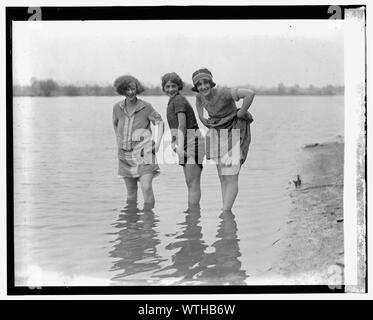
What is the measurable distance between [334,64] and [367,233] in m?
1.28

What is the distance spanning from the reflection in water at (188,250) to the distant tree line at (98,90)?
940mm

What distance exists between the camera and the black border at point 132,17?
6469 millimetres

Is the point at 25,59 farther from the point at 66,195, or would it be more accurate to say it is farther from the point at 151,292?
the point at 151,292

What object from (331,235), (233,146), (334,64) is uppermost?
(334,64)

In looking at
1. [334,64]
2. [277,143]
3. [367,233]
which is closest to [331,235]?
[367,233]

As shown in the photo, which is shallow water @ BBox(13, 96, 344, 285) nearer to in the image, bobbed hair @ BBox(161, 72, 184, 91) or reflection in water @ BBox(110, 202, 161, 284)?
reflection in water @ BBox(110, 202, 161, 284)

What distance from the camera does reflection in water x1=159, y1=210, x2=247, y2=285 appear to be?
21.1 feet

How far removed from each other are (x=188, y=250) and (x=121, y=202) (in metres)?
0.63

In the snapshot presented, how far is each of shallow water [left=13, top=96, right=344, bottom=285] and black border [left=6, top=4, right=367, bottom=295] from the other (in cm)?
5

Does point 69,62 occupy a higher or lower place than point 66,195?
higher

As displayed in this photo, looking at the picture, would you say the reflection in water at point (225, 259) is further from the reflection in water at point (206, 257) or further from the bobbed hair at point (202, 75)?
the bobbed hair at point (202, 75)

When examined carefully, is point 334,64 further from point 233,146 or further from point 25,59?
point 25,59

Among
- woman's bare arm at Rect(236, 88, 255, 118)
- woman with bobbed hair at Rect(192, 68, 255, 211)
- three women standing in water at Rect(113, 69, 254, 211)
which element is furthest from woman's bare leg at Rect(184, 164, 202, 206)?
woman's bare arm at Rect(236, 88, 255, 118)
